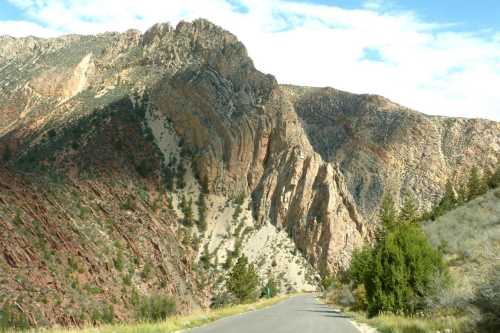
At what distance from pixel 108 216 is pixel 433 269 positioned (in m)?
49.7

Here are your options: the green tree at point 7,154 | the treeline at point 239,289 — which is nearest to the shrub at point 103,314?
the treeline at point 239,289

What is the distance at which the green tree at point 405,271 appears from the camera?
2602cm

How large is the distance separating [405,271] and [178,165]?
7528 cm

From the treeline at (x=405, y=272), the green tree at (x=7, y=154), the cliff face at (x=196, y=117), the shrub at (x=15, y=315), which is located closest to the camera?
the treeline at (x=405, y=272)

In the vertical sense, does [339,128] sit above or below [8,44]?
below

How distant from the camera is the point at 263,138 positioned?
11044 centimetres

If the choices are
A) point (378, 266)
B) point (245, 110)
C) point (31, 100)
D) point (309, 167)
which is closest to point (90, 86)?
point (31, 100)

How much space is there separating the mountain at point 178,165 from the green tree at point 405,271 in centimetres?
3245

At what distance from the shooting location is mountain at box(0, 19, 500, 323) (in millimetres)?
71500

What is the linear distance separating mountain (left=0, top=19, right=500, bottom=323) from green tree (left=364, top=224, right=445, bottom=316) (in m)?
32.4

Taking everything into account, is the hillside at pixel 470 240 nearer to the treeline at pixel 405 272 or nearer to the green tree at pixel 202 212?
the treeline at pixel 405 272

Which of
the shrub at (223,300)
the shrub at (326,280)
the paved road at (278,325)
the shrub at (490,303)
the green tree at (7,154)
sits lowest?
the shrub at (326,280)

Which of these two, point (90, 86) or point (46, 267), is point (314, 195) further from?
point (46, 267)

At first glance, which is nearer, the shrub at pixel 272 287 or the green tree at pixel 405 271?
the green tree at pixel 405 271
